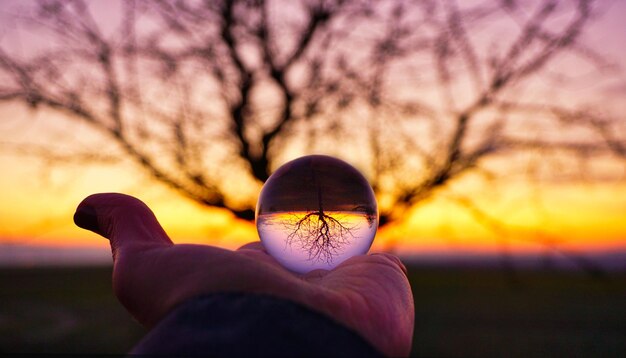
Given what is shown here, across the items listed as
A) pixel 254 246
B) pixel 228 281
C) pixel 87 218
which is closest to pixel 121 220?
pixel 87 218

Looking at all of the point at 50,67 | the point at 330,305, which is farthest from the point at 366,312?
the point at 50,67

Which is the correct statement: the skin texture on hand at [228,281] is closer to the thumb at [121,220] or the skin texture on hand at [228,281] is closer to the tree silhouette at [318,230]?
the thumb at [121,220]

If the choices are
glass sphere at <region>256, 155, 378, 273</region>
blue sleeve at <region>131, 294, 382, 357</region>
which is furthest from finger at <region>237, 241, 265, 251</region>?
blue sleeve at <region>131, 294, 382, 357</region>

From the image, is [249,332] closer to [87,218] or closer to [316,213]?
[316,213]

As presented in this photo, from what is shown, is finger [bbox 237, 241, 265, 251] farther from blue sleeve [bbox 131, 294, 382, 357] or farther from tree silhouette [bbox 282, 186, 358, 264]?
blue sleeve [bbox 131, 294, 382, 357]

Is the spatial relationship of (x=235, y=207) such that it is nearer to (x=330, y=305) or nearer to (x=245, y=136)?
(x=245, y=136)
